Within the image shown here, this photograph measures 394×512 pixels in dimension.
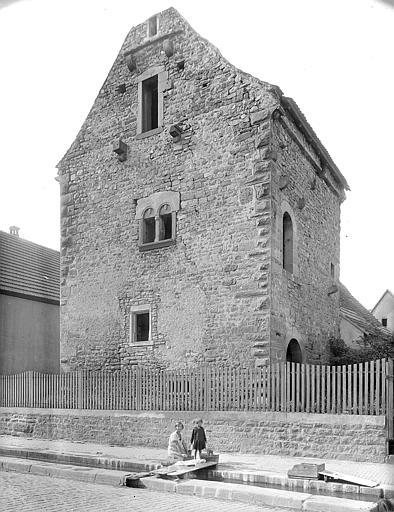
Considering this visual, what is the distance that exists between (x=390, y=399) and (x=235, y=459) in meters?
3.08

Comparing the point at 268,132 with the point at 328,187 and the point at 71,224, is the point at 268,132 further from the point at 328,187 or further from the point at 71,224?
the point at 71,224

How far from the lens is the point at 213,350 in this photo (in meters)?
13.8

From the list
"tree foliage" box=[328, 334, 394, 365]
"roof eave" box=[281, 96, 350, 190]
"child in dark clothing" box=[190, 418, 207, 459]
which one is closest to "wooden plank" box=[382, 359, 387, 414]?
"child in dark clothing" box=[190, 418, 207, 459]

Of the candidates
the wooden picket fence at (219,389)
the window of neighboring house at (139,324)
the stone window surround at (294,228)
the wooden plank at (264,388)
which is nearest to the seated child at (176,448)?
the wooden picket fence at (219,389)

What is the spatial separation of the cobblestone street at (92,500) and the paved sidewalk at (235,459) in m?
1.88

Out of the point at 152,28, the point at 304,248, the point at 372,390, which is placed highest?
the point at 152,28

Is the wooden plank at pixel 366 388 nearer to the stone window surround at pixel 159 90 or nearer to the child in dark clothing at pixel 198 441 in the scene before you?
the child in dark clothing at pixel 198 441

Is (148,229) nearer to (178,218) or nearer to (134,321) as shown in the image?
(178,218)

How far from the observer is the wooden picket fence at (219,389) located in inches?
426

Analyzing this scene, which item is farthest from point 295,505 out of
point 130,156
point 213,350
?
point 130,156

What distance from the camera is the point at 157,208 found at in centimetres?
1532

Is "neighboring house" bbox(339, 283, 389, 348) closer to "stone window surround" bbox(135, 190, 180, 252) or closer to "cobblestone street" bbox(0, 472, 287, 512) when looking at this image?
"stone window surround" bbox(135, 190, 180, 252)

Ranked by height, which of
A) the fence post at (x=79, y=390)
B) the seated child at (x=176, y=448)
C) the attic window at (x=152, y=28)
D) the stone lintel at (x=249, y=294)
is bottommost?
the seated child at (x=176, y=448)

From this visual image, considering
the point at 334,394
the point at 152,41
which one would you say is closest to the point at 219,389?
the point at 334,394
